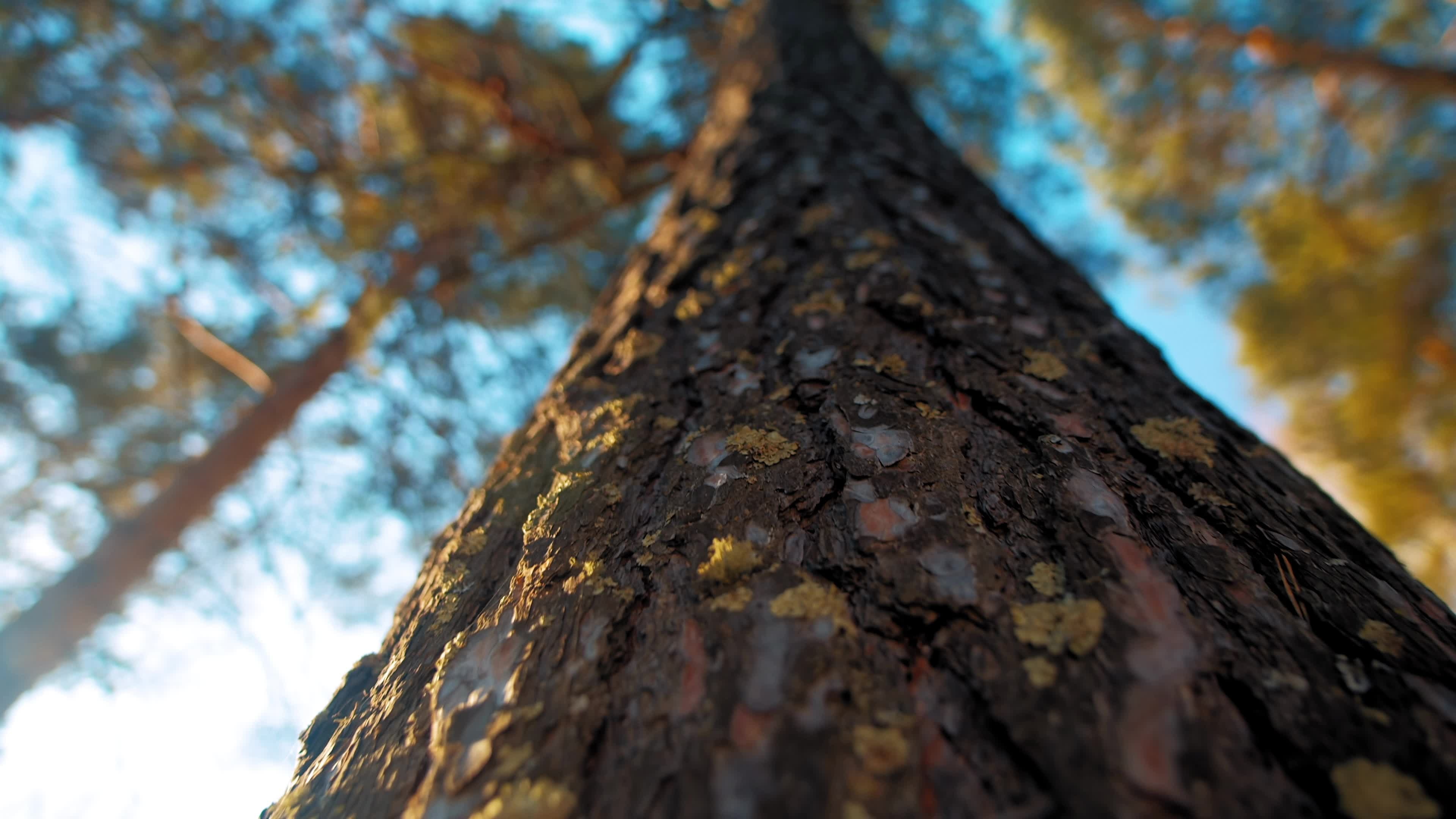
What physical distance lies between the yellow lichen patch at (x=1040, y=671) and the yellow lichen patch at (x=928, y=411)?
44 centimetres

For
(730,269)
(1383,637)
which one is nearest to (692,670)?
(1383,637)

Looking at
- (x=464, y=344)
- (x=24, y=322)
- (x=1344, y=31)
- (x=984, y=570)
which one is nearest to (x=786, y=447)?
(x=984, y=570)

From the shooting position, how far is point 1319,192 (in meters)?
6.95

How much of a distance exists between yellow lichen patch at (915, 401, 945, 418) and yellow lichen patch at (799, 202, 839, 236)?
755 millimetres

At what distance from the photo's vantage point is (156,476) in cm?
642

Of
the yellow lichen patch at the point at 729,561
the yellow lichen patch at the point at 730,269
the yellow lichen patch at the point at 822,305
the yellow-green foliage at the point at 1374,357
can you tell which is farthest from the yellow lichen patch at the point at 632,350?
the yellow-green foliage at the point at 1374,357

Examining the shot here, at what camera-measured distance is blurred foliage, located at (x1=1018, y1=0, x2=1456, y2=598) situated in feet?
19.8

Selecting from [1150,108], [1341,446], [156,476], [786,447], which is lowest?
[786,447]

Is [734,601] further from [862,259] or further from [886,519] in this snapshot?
[862,259]

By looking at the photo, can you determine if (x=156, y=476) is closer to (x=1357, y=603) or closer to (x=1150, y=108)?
(x=1357, y=603)

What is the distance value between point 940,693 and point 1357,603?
21.4 inches

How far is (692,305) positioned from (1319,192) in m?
8.87

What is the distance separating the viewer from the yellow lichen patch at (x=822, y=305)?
132 centimetres

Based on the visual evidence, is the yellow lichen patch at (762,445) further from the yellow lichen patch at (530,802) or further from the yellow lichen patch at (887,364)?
the yellow lichen patch at (530,802)
